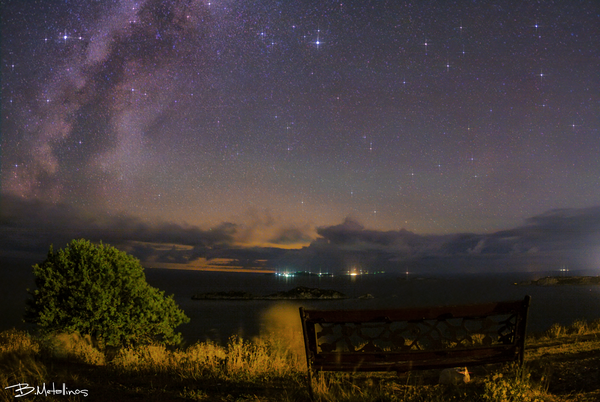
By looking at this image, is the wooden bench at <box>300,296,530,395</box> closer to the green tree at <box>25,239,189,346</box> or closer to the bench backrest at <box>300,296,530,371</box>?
the bench backrest at <box>300,296,530,371</box>

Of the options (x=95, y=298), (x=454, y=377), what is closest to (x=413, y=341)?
(x=454, y=377)

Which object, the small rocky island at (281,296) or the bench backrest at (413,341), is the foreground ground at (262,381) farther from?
the small rocky island at (281,296)

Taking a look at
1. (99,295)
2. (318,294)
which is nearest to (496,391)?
(99,295)

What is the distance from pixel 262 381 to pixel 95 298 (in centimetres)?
1037

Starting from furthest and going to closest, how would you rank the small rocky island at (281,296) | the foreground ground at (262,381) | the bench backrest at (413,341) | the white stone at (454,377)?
the small rocky island at (281,296) → the white stone at (454,377) → the bench backrest at (413,341) → the foreground ground at (262,381)

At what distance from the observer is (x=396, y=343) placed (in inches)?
235

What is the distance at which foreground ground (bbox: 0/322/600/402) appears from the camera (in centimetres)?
548

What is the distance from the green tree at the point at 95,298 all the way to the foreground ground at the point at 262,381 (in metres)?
5.40

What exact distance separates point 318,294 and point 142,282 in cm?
11763

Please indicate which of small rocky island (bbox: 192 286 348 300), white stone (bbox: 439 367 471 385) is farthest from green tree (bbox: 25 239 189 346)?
small rocky island (bbox: 192 286 348 300)

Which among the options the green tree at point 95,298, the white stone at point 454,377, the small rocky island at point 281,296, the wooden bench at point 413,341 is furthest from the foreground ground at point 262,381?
the small rocky island at point 281,296

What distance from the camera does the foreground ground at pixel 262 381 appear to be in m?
5.48

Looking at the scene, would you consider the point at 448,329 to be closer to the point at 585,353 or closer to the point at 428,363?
the point at 428,363

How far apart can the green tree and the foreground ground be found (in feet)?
17.7
